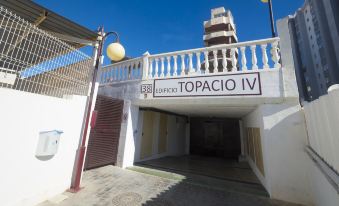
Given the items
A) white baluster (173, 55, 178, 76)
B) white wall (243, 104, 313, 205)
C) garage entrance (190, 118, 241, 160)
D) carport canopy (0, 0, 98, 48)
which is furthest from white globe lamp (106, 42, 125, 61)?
garage entrance (190, 118, 241, 160)

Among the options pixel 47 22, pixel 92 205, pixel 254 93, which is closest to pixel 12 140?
pixel 92 205

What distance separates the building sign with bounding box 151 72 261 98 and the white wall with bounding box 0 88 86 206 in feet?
9.59

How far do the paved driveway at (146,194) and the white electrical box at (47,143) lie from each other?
1.05 metres

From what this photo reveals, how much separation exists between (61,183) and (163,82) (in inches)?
161

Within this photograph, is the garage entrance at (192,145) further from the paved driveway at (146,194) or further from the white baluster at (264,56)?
the white baluster at (264,56)

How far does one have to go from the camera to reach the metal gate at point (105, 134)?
17.4 ft

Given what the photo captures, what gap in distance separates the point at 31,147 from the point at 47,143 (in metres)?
0.26

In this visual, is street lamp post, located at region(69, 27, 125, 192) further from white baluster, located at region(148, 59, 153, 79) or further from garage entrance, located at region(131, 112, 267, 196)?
garage entrance, located at region(131, 112, 267, 196)

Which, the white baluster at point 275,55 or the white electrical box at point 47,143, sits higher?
the white baluster at point 275,55

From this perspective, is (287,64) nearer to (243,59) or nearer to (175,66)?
(243,59)

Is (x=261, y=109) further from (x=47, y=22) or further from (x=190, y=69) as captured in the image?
(x=47, y=22)

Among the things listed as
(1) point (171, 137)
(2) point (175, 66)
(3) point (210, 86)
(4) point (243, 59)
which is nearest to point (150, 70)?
(2) point (175, 66)

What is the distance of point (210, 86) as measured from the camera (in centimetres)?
501

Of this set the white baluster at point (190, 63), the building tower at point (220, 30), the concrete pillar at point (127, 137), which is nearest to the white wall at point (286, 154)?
the white baluster at point (190, 63)
